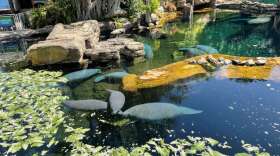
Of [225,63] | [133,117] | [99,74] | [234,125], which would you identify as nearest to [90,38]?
[99,74]

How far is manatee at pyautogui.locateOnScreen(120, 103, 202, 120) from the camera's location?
1039cm

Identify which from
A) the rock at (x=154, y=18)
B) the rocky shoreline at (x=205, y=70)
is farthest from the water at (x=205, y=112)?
the rock at (x=154, y=18)

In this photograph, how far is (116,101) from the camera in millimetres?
11453

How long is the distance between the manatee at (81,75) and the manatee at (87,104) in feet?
8.45

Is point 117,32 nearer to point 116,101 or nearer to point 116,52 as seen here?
point 116,52

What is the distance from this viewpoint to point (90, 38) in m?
18.2

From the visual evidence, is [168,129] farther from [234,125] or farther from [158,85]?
[158,85]

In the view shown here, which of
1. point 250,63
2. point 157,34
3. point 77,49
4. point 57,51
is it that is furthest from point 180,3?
point 57,51

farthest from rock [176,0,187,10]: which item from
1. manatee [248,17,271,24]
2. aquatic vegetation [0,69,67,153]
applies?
aquatic vegetation [0,69,67,153]

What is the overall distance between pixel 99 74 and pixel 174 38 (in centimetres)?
847

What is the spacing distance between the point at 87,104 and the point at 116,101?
104 centimetres

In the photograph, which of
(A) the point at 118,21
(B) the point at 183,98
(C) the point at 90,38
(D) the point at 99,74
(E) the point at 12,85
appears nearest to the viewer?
(E) the point at 12,85

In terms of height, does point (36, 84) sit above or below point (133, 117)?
above

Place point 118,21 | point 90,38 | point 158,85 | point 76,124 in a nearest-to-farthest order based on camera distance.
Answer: point 76,124 < point 158,85 < point 90,38 < point 118,21
